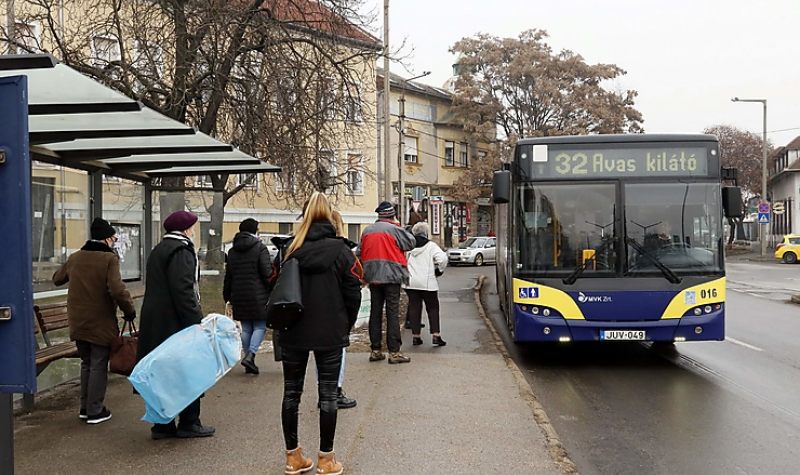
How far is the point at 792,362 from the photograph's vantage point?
32.7 ft

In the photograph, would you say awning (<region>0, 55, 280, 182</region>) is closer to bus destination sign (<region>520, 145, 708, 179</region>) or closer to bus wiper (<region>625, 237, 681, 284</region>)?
bus destination sign (<region>520, 145, 708, 179</region>)

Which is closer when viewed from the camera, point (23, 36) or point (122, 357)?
point (122, 357)

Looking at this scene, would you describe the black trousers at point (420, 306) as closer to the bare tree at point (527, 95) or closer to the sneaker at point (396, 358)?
the sneaker at point (396, 358)

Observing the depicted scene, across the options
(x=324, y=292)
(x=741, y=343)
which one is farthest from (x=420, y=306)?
(x=324, y=292)

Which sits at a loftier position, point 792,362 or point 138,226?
point 138,226

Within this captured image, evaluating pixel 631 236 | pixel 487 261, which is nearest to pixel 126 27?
pixel 631 236

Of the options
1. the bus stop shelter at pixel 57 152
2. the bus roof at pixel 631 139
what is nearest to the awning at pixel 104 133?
the bus stop shelter at pixel 57 152

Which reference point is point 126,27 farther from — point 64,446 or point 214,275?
point 64,446

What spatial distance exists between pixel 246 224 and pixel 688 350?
6.68 m

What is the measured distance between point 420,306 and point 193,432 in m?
5.26

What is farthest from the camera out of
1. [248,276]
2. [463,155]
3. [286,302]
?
[463,155]

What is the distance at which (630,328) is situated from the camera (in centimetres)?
871

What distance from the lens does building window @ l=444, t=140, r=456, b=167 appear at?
51.2m

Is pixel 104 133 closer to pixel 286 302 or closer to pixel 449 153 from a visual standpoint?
pixel 286 302
